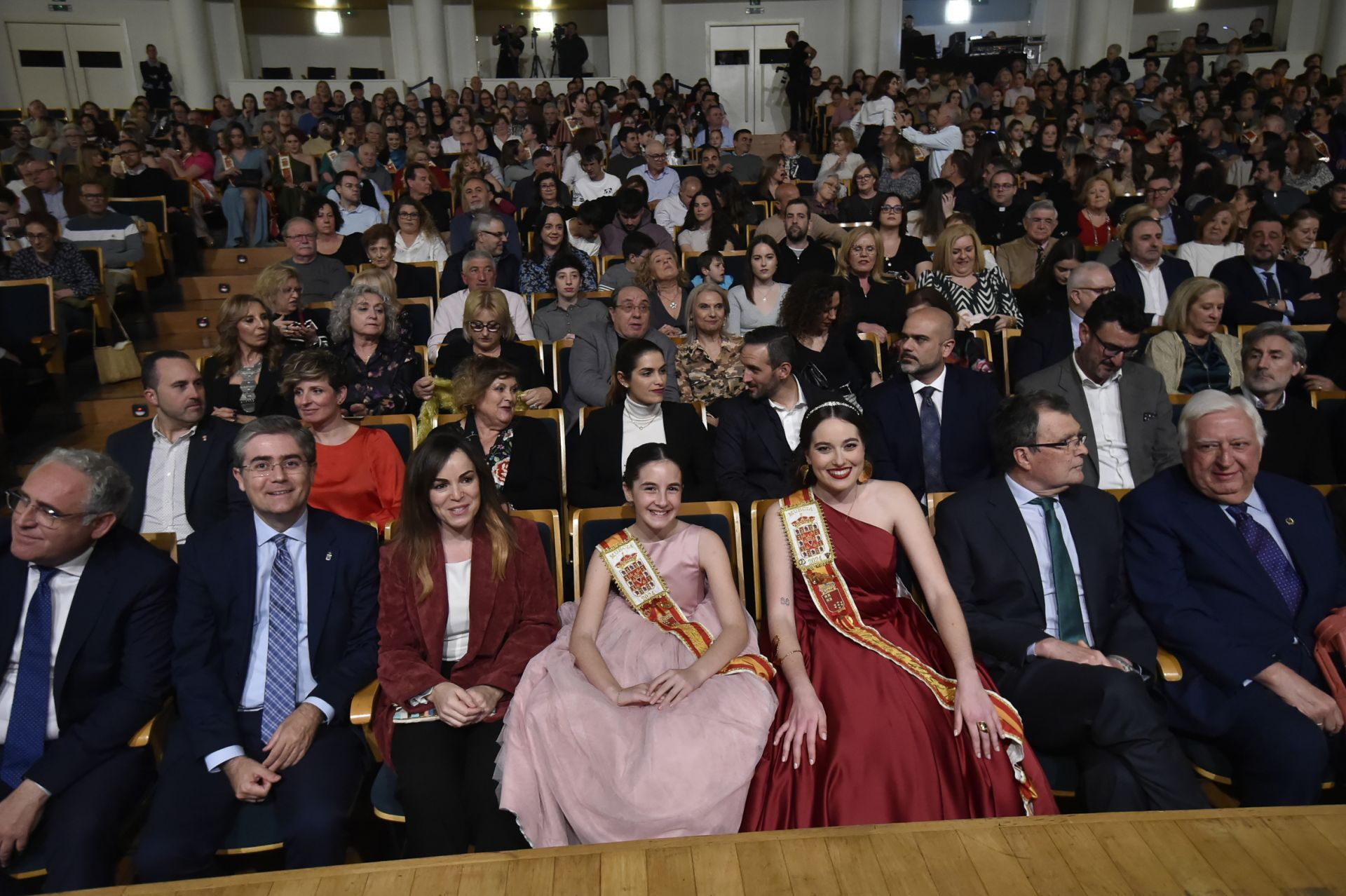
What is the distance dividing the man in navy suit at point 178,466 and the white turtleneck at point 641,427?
51.0 inches

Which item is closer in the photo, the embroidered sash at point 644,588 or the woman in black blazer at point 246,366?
the embroidered sash at point 644,588

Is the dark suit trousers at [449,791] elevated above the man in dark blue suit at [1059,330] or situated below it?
below

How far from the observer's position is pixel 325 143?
1032cm

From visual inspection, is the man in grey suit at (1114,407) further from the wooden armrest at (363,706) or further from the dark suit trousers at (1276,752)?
the wooden armrest at (363,706)

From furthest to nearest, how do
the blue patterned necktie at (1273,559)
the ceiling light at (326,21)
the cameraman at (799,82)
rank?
the ceiling light at (326,21) < the cameraman at (799,82) < the blue patterned necktie at (1273,559)

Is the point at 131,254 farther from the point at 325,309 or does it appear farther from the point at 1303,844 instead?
the point at 1303,844

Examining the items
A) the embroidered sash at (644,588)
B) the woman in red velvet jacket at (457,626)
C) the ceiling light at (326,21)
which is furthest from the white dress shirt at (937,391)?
the ceiling light at (326,21)

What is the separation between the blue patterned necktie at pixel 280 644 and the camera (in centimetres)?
207

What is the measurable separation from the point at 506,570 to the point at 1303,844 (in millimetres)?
1795

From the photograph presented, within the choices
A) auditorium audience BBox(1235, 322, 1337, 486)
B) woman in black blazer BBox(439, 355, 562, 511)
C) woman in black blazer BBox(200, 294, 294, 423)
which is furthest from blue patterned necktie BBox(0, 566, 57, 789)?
auditorium audience BBox(1235, 322, 1337, 486)

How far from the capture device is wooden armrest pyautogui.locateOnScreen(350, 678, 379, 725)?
1974 mm

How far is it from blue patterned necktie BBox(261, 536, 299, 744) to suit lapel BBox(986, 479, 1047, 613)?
183cm

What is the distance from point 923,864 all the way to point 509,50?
47.5ft

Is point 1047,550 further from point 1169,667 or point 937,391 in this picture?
point 937,391
